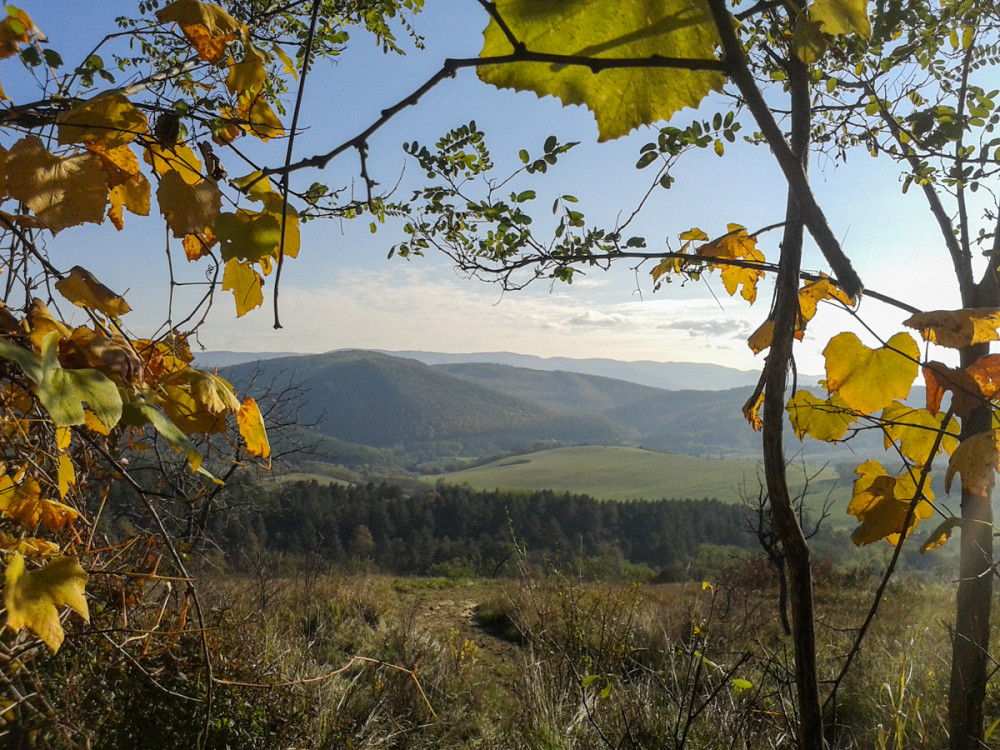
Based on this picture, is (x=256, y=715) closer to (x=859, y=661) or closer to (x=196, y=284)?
(x=196, y=284)

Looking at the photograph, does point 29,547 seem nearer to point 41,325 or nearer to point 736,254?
point 41,325

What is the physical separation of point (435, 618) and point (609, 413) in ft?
460

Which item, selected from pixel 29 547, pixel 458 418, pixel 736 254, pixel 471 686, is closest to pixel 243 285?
pixel 29 547

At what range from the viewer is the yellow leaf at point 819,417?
56cm

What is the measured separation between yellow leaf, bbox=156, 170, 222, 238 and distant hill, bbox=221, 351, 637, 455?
106 m

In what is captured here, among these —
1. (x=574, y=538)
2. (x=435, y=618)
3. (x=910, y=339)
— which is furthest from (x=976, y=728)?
(x=574, y=538)

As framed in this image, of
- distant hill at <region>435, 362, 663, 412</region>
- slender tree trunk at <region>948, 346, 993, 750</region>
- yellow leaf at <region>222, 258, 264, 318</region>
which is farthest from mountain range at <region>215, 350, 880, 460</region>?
yellow leaf at <region>222, 258, 264, 318</region>

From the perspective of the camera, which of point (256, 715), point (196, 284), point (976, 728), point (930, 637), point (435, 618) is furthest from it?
point (435, 618)

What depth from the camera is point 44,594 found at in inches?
24.0

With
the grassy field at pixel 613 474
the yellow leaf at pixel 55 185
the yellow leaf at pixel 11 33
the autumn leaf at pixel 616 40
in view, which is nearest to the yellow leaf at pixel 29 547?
the yellow leaf at pixel 55 185

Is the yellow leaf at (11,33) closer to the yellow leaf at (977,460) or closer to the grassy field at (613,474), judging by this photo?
the yellow leaf at (977,460)

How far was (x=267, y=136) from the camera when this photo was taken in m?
0.59

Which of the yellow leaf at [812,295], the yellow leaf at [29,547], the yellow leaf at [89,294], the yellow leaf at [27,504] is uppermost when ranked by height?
the yellow leaf at [812,295]

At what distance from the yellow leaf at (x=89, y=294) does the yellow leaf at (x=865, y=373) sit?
26.2 inches
